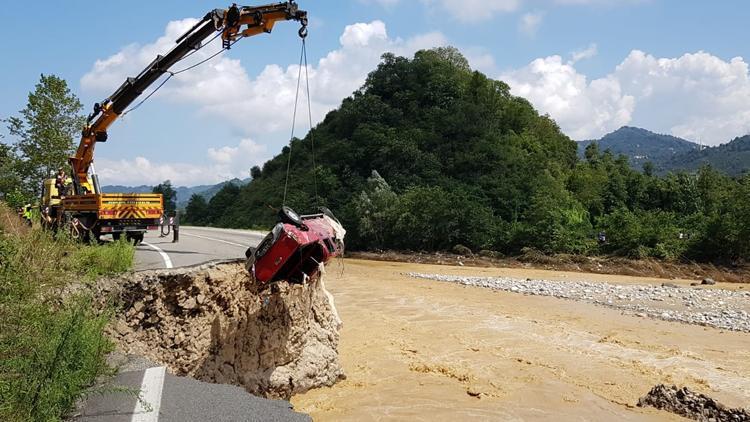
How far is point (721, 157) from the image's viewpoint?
578 feet

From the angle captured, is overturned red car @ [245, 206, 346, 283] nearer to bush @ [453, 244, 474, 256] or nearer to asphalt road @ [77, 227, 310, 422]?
asphalt road @ [77, 227, 310, 422]

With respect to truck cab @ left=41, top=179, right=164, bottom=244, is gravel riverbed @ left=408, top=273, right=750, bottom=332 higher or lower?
lower

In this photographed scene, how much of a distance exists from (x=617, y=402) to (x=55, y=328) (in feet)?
25.7

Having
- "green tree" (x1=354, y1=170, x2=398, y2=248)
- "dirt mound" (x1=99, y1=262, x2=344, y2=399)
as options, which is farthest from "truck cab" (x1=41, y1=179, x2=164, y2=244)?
"green tree" (x1=354, y1=170, x2=398, y2=248)

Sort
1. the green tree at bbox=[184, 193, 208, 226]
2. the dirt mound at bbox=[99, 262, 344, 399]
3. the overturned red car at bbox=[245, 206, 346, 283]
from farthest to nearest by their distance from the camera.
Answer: the green tree at bbox=[184, 193, 208, 226] → the dirt mound at bbox=[99, 262, 344, 399] → the overturned red car at bbox=[245, 206, 346, 283]

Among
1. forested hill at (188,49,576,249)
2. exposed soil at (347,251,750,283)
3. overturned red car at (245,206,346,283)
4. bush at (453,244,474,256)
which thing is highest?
forested hill at (188,49,576,249)

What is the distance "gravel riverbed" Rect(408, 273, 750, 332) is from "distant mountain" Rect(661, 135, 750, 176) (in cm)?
15362

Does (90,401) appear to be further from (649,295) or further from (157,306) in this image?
(649,295)

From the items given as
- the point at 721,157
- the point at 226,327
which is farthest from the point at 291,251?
the point at 721,157

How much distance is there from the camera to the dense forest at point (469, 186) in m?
32.0

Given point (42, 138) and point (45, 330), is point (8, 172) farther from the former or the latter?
point (45, 330)

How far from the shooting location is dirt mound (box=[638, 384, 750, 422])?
7774mm

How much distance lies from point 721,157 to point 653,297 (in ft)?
614

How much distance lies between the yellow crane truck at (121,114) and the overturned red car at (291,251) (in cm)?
581
